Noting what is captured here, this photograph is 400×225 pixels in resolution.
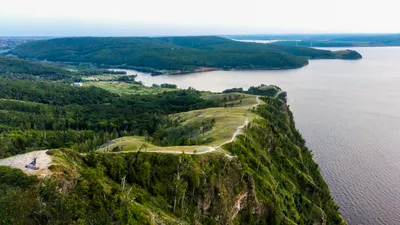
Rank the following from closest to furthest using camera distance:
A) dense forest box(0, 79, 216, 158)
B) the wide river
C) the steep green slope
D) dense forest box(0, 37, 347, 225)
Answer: the steep green slope → dense forest box(0, 37, 347, 225) → the wide river → dense forest box(0, 79, 216, 158)

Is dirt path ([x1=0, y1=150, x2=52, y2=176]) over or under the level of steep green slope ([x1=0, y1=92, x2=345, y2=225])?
over

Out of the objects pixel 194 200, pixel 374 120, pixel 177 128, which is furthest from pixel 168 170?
pixel 374 120

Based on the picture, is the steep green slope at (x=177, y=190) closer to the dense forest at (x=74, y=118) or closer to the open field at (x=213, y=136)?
the open field at (x=213, y=136)

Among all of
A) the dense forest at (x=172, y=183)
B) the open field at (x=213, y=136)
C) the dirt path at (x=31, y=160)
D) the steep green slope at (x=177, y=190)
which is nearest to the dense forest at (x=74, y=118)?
the dense forest at (x=172, y=183)

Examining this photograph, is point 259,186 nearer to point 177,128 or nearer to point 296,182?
point 296,182

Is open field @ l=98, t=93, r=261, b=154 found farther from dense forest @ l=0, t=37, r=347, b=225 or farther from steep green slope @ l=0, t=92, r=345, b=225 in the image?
steep green slope @ l=0, t=92, r=345, b=225

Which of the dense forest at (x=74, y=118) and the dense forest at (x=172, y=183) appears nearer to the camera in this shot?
the dense forest at (x=172, y=183)

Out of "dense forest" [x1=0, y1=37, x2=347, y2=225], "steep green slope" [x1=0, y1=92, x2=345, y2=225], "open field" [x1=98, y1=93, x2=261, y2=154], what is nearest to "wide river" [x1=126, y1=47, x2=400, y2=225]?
"dense forest" [x1=0, y1=37, x2=347, y2=225]

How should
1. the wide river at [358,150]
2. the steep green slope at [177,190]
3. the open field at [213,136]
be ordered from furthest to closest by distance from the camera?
the wide river at [358,150] → the open field at [213,136] → the steep green slope at [177,190]

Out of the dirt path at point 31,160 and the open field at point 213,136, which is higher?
the dirt path at point 31,160
